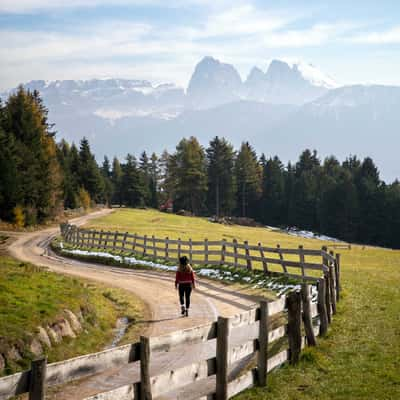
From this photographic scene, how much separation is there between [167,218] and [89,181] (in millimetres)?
24258

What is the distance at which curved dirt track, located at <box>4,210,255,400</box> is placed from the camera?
11.1 meters

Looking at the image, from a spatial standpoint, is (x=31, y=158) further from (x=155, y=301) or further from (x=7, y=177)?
(x=155, y=301)

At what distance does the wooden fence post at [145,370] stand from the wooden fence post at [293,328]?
461 centimetres

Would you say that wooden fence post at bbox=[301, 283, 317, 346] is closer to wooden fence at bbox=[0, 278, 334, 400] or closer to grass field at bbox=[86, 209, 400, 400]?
wooden fence at bbox=[0, 278, 334, 400]

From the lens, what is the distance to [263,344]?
9680 millimetres

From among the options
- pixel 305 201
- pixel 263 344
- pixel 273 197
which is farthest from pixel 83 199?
pixel 263 344

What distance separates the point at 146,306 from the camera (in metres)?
20.5

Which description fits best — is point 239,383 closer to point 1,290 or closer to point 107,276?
point 1,290

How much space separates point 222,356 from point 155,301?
13361 mm

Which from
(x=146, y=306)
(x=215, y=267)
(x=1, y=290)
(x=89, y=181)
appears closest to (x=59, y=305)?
(x=1, y=290)

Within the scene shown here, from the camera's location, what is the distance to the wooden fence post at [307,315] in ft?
39.1

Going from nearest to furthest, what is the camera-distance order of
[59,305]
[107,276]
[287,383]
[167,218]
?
[287,383], [59,305], [107,276], [167,218]

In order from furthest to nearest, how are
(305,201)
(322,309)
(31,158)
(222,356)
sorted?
(305,201), (31,158), (322,309), (222,356)

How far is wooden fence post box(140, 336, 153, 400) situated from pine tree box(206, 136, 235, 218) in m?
98.5
